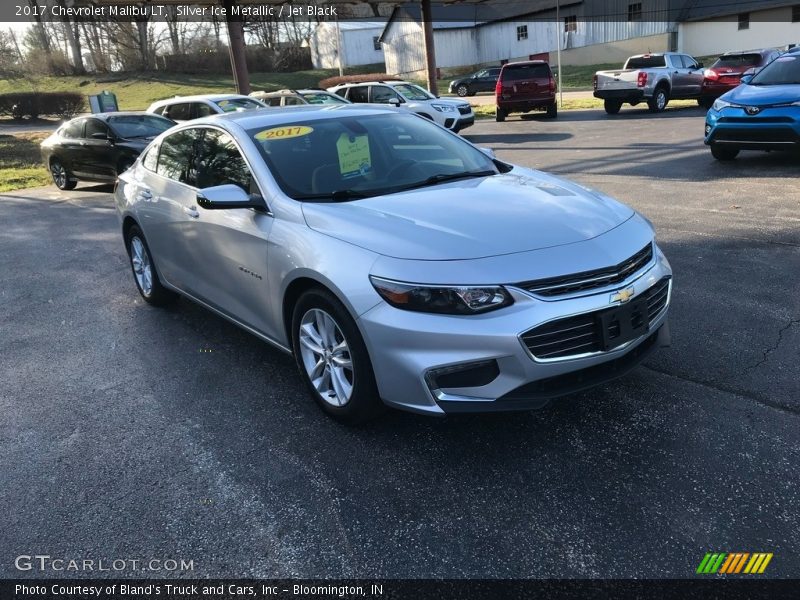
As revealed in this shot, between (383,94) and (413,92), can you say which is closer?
(383,94)

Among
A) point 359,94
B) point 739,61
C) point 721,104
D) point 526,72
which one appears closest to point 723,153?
point 721,104

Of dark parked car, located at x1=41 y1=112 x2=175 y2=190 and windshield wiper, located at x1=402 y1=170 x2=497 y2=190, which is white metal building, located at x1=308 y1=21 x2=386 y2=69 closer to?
dark parked car, located at x1=41 y1=112 x2=175 y2=190

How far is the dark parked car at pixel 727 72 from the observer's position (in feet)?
68.6

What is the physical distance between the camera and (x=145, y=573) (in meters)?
2.62

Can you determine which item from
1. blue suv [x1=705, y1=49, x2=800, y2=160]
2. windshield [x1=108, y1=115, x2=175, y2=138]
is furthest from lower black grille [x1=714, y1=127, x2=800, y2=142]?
windshield [x1=108, y1=115, x2=175, y2=138]

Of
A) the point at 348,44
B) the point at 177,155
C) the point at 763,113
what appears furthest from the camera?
the point at 348,44

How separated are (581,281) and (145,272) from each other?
4121mm

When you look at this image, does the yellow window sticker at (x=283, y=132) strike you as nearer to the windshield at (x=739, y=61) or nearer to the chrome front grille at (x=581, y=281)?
the chrome front grille at (x=581, y=281)

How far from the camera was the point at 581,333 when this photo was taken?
9.85ft

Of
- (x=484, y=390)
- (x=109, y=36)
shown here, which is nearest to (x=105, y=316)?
(x=484, y=390)

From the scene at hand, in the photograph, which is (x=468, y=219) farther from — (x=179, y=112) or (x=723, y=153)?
(x=179, y=112)

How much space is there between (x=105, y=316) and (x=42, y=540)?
3.20 meters

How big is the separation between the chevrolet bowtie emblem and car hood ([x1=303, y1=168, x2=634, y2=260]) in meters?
0.32

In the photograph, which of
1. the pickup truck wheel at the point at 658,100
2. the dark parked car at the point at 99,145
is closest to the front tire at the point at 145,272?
the dark parked car at the point at 99,145
